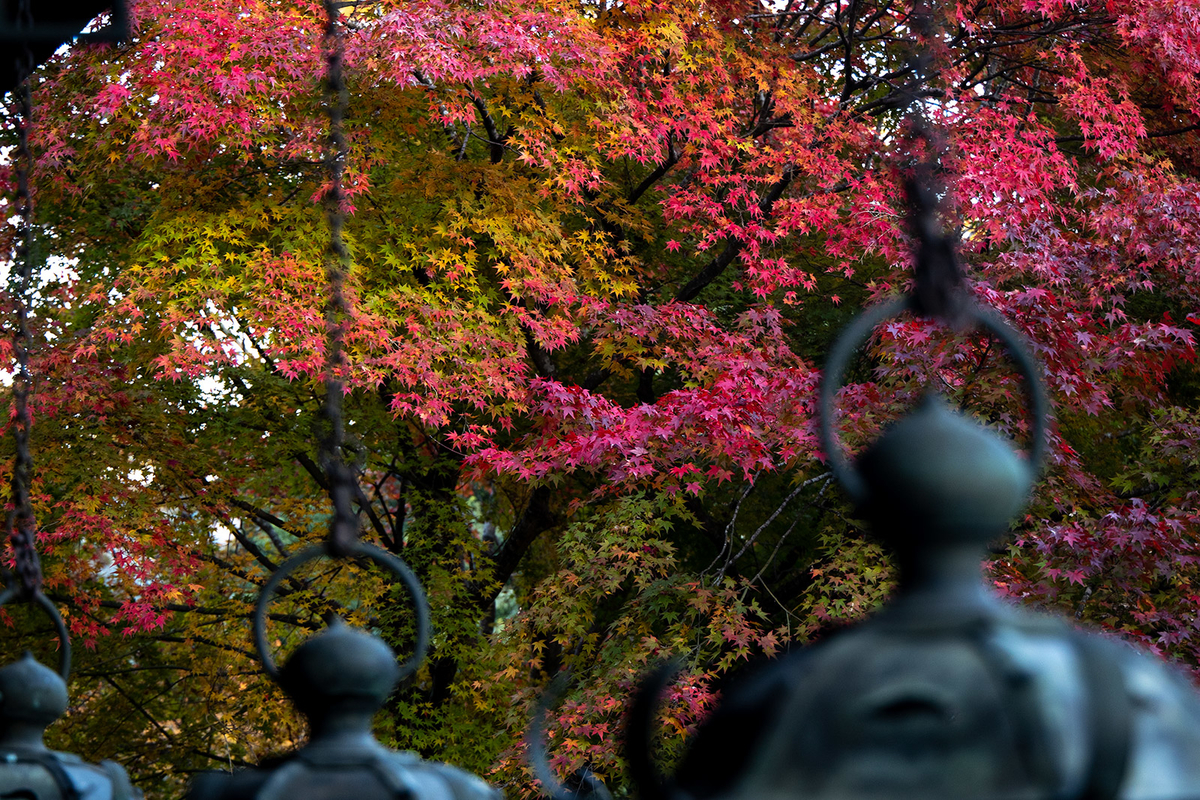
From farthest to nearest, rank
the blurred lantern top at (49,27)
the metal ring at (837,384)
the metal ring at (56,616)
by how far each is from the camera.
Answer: the blurred lantern top at (49,27)
the metal ring at (56,616)
the metal ring at (837,384)

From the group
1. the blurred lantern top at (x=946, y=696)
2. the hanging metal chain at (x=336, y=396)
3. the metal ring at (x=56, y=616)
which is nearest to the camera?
the blurred lantern top at (x=946, y=696)

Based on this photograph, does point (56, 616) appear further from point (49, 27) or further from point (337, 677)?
point (49, 27)

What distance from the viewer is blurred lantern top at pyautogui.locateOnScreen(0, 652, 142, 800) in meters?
1.46

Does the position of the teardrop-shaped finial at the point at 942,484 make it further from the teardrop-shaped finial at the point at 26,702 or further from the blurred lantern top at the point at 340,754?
the teardrop-shaped finial at the point at 26,702

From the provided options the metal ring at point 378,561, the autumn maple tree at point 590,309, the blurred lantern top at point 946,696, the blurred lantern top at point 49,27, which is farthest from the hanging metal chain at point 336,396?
the autumn maple tree at point 590,309

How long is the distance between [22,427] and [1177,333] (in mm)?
5235

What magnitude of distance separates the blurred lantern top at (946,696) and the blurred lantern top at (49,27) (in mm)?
1525

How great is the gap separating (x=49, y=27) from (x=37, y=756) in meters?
1.13

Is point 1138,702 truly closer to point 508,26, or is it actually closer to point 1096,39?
point 508,26

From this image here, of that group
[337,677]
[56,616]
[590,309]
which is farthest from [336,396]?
[590,309]

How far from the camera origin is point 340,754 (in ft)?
3.87

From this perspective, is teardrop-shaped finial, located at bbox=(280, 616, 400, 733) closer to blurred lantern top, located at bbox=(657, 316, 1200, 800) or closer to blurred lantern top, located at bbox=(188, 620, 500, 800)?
blurred lantern top, located at bbox=(188, 620, 500, 800)

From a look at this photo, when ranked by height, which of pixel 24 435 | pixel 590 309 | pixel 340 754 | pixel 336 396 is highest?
pixel 590 309

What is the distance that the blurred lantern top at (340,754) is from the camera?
1.15 metres
